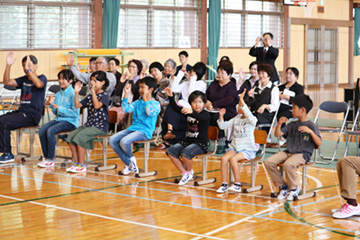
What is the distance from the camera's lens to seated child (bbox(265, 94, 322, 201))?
553 centimetres

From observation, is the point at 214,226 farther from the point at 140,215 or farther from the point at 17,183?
the point at 17,183

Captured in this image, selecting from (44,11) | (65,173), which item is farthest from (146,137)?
(44,11)

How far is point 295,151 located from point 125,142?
205 centimetres

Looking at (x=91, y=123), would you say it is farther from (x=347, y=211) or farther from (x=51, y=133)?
(x=347, y=211)

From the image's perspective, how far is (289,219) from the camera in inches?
192

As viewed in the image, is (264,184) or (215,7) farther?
(215,7)

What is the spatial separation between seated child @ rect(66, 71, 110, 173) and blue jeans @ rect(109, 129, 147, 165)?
0.99 feet

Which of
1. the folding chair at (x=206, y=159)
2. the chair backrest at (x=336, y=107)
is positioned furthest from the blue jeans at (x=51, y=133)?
the chair backrest at (x=336, y=107)

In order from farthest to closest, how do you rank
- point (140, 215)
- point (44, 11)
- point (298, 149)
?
point (44, 11) → point (298, 149) → point (140, 215)

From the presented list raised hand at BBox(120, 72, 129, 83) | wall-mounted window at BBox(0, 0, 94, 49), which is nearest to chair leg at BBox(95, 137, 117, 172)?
raised hand at BBox(120, 72, 129, 83)

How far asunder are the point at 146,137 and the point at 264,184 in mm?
1471

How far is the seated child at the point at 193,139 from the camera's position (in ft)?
20.5

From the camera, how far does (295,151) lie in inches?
223

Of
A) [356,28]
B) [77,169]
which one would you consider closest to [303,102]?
[77,169]
